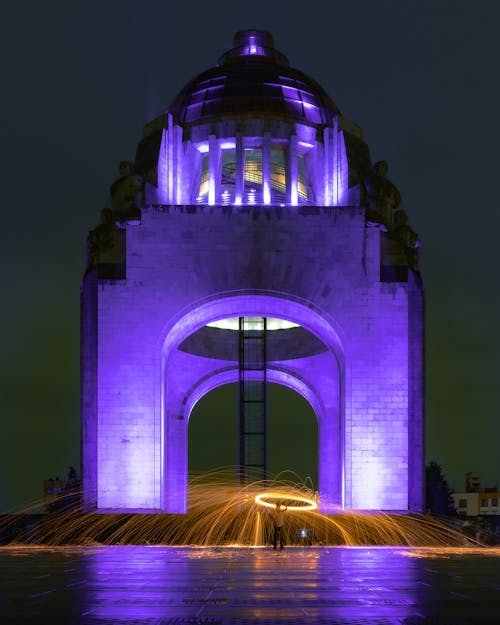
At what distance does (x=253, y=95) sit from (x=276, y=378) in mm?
11674

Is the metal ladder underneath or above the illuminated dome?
underneath

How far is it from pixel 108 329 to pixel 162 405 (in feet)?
8.18

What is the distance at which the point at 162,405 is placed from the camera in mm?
23734

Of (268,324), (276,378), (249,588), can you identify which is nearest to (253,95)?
(268,324)

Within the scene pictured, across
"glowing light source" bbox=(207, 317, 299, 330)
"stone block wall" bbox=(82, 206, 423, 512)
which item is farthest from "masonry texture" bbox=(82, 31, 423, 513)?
"glowing light source" bbox=(207, 317, 299, 330)

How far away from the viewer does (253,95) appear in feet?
92.9

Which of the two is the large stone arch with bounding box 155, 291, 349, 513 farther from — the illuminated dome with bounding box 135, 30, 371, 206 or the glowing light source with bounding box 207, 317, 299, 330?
the illuminated dome with bounding box 135, 30, 371, 206

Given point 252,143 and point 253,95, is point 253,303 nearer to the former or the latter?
point 252,143

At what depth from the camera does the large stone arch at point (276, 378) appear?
957 inches

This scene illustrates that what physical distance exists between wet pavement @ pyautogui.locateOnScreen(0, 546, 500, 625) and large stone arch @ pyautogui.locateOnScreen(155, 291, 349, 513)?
8121 millimetres

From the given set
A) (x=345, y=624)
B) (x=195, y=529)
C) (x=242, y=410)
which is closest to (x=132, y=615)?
(x=345, y=624)

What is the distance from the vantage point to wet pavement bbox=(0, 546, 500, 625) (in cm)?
887

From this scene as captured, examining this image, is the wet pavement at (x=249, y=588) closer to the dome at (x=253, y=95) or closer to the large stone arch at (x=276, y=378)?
the large stone arch at (x=276, y=378)

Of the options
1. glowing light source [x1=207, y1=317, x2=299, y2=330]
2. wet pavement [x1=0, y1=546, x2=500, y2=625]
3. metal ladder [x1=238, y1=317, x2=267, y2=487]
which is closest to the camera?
wet pavement [x1=0, y1=546, x2=500, y2=625]
